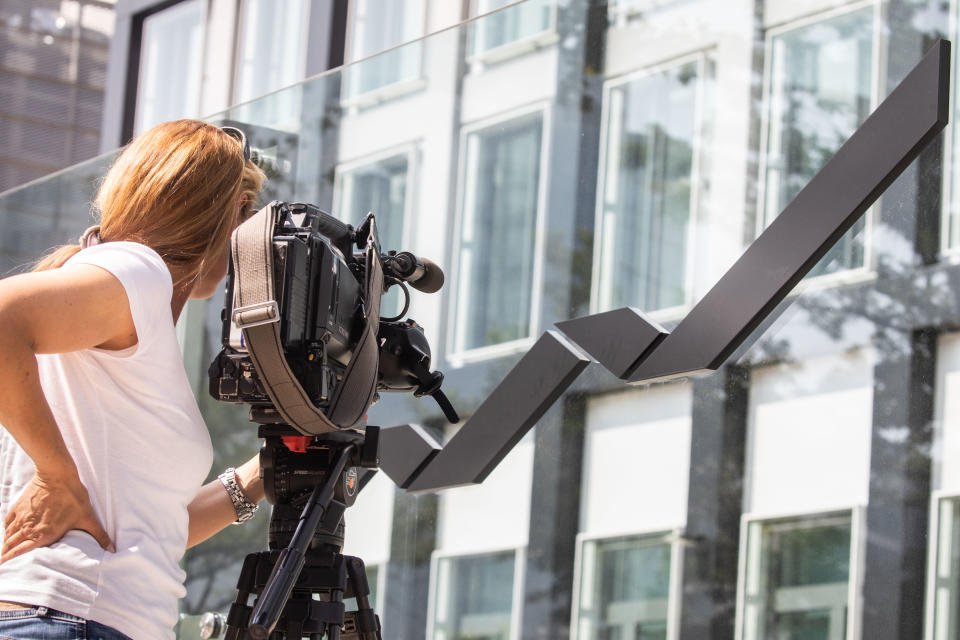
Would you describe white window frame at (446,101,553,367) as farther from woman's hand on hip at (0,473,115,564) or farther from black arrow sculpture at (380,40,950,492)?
woman's hand on hip at (0,473,115,564)

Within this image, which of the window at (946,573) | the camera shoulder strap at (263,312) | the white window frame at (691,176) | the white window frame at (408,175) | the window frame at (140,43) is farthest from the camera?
the window frame at (140,43)

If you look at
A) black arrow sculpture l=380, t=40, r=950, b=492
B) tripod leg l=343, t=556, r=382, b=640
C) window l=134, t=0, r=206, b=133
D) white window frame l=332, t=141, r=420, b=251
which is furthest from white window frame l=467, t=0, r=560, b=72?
window l=134, t=0, r=206, b=133

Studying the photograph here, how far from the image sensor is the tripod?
1548 mm

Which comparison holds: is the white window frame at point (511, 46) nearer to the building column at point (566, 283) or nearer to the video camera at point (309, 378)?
the building column at point (566, 283)

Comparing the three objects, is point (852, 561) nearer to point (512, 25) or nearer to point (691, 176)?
point (691, 176)

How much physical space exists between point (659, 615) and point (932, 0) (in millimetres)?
1128

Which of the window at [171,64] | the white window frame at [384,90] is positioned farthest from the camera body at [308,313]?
the window at [171,64]

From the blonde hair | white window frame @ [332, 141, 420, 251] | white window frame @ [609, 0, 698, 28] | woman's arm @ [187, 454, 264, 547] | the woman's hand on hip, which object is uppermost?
white window frame @ [609, 0, 698, 28]

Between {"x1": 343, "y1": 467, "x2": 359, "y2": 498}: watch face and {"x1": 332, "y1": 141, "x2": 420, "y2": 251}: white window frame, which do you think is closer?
{"x1": 343, "y1": 467, "x2": 359, "y2": 498}: watch face

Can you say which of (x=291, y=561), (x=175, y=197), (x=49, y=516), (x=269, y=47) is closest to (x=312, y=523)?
(x=291, y=561)

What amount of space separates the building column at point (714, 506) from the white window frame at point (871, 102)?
233 mm

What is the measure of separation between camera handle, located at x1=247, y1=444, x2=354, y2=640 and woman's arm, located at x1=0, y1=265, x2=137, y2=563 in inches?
7.2

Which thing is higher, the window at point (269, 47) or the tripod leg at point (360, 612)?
the window at point (269, 47)

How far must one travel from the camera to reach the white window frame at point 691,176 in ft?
7.30
